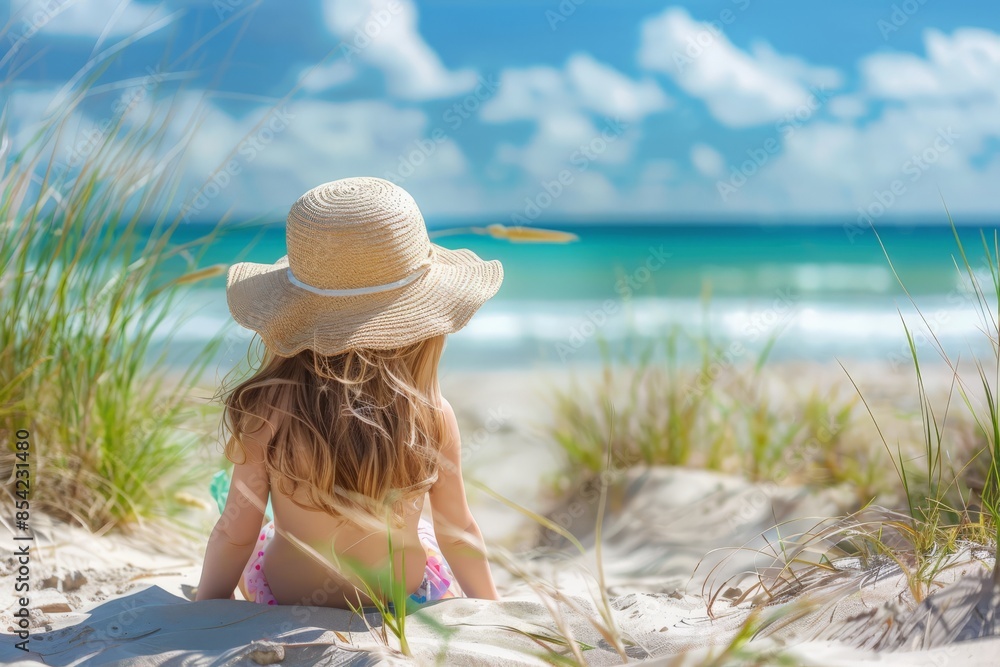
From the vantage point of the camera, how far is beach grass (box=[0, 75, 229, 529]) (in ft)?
A: 7.71

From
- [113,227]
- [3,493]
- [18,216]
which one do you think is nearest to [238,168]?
[113,227]

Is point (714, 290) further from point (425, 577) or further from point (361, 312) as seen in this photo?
point (361, 312)

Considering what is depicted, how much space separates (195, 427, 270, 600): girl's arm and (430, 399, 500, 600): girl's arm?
371mm

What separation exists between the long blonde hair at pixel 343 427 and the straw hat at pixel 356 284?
6 cm

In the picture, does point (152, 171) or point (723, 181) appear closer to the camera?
point (152, 171)

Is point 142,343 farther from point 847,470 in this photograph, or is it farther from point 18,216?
point 847,470

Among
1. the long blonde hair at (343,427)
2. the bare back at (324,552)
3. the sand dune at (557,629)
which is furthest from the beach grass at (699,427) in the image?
the long blonde hair at (343,427)

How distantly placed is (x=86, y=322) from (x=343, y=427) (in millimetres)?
1351

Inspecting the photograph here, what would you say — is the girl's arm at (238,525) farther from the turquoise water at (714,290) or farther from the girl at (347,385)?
the turquoise water at (714,290)

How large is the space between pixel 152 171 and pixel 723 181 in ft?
84.3

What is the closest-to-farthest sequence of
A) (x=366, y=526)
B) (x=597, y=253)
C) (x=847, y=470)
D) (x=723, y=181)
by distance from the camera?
(x=366, y=526), (x=847, y=470), (x=597, y=253), (x=723, y=181)

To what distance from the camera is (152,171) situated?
2.65 m

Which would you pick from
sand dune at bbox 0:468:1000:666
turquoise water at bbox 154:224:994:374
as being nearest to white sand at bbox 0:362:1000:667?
sand dune at bbox 0:468:1000:666

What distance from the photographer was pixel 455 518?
5.62ft
